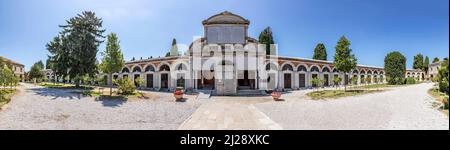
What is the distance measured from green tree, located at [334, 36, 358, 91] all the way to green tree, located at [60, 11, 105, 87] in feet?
84.3

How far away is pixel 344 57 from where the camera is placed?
64.4ft

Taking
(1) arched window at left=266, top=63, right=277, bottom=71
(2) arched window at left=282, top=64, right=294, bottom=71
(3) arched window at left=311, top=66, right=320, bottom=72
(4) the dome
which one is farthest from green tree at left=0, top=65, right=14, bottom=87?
(3) arched window at left=311, top=66, right=320, bottom=72

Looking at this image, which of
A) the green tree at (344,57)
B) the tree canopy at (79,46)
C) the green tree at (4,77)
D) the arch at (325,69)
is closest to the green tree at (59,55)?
the tree canopy at (79,46)

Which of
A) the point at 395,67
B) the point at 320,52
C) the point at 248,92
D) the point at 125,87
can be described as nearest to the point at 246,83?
the point at 248,92

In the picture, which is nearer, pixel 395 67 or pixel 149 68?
pixel 149 68

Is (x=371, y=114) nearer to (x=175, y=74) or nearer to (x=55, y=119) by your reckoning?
(x=55, y=119)

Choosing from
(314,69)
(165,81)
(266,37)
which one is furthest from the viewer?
(266,37)

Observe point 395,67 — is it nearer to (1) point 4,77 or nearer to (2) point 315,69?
(2) point 315,69

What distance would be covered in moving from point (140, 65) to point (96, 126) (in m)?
22.5

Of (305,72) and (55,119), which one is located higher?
(305,72)

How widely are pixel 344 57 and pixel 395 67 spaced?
1884 centimetres
